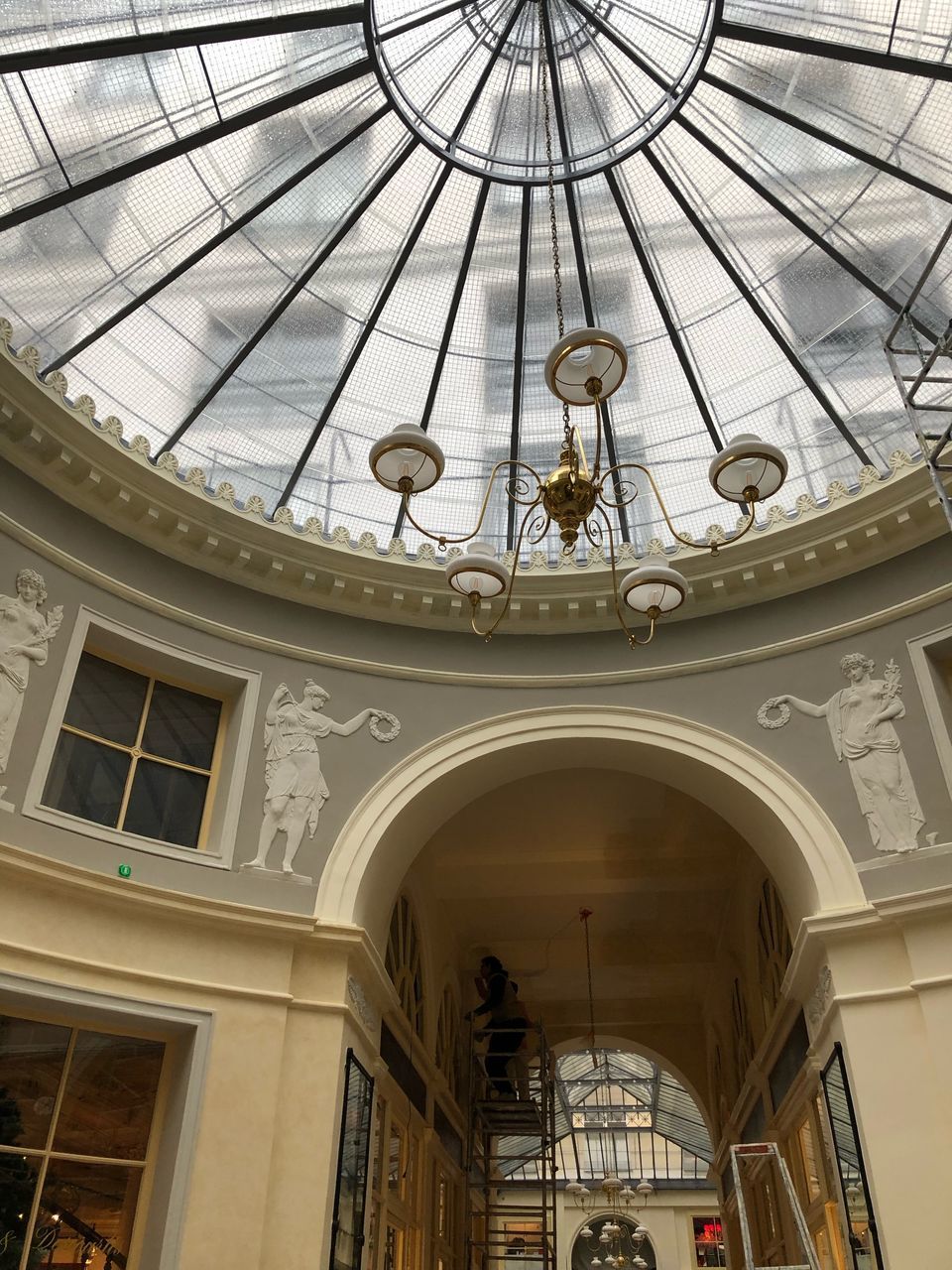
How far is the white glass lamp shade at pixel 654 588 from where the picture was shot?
611 cm

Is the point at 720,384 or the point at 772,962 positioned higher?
the point at 720,384

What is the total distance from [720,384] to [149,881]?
22.8ft

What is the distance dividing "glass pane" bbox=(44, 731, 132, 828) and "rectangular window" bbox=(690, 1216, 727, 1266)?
29.7m

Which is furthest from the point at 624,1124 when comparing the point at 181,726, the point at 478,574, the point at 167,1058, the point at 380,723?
the point at 478,574

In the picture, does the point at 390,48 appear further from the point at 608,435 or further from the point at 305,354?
the point at 608,435

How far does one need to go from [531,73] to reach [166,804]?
7109mm

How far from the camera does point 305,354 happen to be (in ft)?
32.4

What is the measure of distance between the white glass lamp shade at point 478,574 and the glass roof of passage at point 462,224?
400 cm

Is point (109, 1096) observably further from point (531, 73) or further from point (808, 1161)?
point (531, 73)

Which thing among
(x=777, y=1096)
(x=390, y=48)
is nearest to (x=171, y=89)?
(x=390, y=48)

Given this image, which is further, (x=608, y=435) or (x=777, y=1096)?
(x=777, y=1096)

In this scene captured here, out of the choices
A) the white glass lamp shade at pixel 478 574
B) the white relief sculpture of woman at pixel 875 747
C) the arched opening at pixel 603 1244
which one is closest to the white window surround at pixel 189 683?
the white glass lamp shade at pixel 478 574

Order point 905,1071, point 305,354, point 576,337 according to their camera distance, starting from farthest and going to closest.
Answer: point 305,354 < point 905,1071 < point 576,337

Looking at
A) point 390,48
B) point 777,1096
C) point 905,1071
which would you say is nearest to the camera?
point 905,1071
